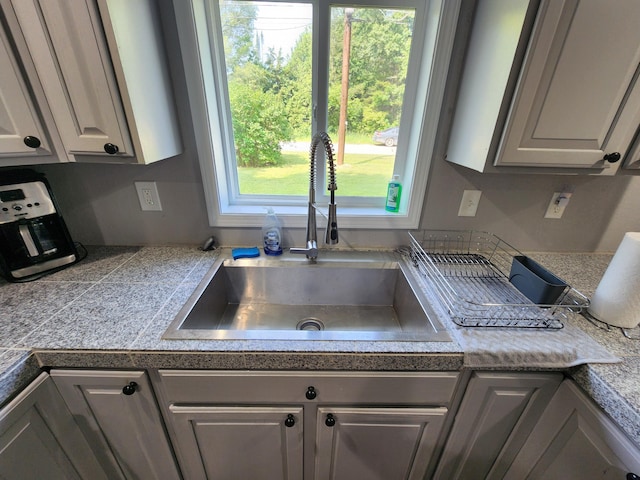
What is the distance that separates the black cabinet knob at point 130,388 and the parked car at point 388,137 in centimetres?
126

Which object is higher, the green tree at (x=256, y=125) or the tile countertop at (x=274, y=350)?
the green tree at (x=256, y=125)

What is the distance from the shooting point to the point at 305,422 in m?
0.86

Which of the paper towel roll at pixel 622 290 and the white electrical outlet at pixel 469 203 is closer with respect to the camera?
the paper towel roll at pixel 622 290

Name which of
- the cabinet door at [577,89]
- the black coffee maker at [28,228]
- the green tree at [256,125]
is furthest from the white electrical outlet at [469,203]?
the black coffee maker at [28,228]

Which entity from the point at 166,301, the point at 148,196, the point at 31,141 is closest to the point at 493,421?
the point at 166,301

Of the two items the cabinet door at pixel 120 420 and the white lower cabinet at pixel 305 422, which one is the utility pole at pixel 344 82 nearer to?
the white lower cabinet at pixel 305 422

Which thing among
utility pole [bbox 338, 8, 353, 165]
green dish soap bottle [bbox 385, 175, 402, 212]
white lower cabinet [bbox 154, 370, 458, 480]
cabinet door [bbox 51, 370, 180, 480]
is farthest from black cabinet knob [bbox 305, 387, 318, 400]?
utility pole [bbox 338, 8, 353, 165]

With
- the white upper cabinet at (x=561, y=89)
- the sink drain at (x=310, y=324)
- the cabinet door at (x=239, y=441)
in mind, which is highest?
the white upper cabinet at (x=561, y=89)

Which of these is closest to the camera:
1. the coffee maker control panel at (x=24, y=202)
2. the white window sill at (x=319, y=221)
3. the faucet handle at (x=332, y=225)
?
the coffee maker control panel at (x=24, y=202)

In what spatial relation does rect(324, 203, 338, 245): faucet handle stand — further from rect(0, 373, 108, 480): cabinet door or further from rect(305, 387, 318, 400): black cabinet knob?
rect(0, 373, 108, 480): cabinet door

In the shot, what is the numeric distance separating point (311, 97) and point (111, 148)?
764 mm

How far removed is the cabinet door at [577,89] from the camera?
71 cm

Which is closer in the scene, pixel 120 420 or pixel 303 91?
Answer: pixel 120 420

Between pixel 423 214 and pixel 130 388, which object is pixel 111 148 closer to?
pixel 130 388
